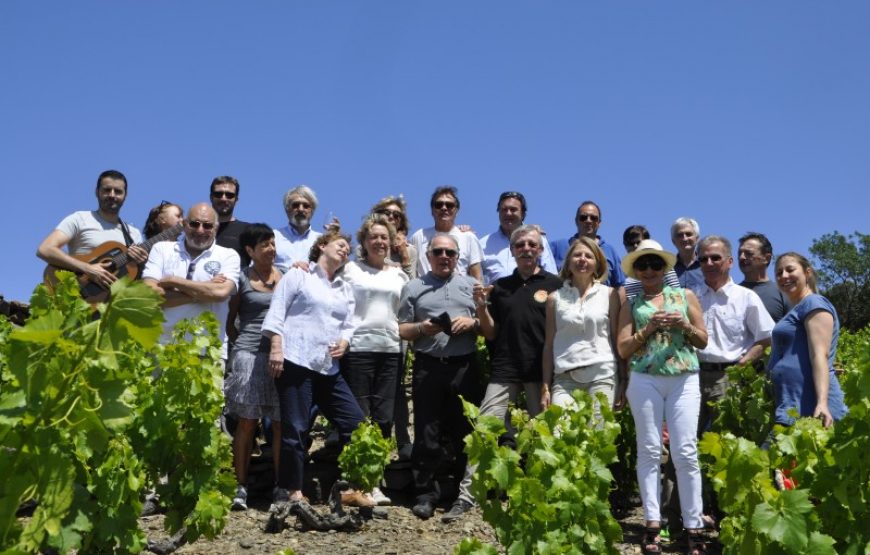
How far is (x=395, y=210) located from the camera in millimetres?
7762

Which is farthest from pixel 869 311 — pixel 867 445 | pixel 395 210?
pixel 867 445

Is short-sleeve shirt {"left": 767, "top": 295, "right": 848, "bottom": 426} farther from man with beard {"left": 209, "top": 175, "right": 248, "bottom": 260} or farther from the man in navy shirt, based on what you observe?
man with beard {"left": 209, "top": 175, "right": 248, "bottom": 260}

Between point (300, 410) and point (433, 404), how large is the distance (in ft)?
3.30

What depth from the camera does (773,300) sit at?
277 inches

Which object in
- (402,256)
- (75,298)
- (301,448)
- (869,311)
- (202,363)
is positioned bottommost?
(301,448)

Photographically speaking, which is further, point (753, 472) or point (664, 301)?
point (664, 301)

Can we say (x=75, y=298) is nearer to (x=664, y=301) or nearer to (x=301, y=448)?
(x=301, y=448)

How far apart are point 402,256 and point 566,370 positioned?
1983 millimetres

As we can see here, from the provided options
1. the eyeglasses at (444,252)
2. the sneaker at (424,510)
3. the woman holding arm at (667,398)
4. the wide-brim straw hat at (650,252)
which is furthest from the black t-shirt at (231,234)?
the woman holding arm at (667,398)

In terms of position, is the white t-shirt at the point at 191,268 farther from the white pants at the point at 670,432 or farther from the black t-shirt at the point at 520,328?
the white pants at the point at 670,432

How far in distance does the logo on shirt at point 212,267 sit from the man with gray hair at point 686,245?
3.62 m

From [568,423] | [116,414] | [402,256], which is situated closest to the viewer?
[116,414]

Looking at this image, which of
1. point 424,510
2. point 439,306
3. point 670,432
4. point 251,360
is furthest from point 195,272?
point 670,432

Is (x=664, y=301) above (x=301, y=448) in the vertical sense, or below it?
above
